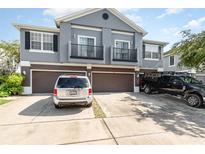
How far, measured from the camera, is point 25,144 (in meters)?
4.32

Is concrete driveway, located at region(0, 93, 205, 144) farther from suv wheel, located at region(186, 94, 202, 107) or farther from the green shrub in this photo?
the green shrub

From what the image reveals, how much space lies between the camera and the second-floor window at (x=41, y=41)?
538 inches

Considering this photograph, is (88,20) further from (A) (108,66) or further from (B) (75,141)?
(B) (75,141)

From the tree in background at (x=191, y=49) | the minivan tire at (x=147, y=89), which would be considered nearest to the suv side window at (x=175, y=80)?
the tree in background at (x=191, y=49)

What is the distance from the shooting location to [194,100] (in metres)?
Answer: 10.2

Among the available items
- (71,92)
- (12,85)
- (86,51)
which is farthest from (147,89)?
(12,85)

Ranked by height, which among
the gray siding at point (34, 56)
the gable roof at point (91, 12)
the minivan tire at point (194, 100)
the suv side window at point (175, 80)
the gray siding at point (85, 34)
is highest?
the gable roof at point (91, 12)

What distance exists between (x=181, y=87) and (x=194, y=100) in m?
1.49

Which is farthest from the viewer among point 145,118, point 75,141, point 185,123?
point 145,118

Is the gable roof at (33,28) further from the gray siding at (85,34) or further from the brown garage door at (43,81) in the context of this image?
the brown garage door at (43,81)

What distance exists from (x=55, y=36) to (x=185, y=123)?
1224 centimetres

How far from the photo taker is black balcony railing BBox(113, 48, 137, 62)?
15135 mm

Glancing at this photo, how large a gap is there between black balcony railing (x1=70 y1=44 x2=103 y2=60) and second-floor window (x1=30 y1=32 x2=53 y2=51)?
220cm
